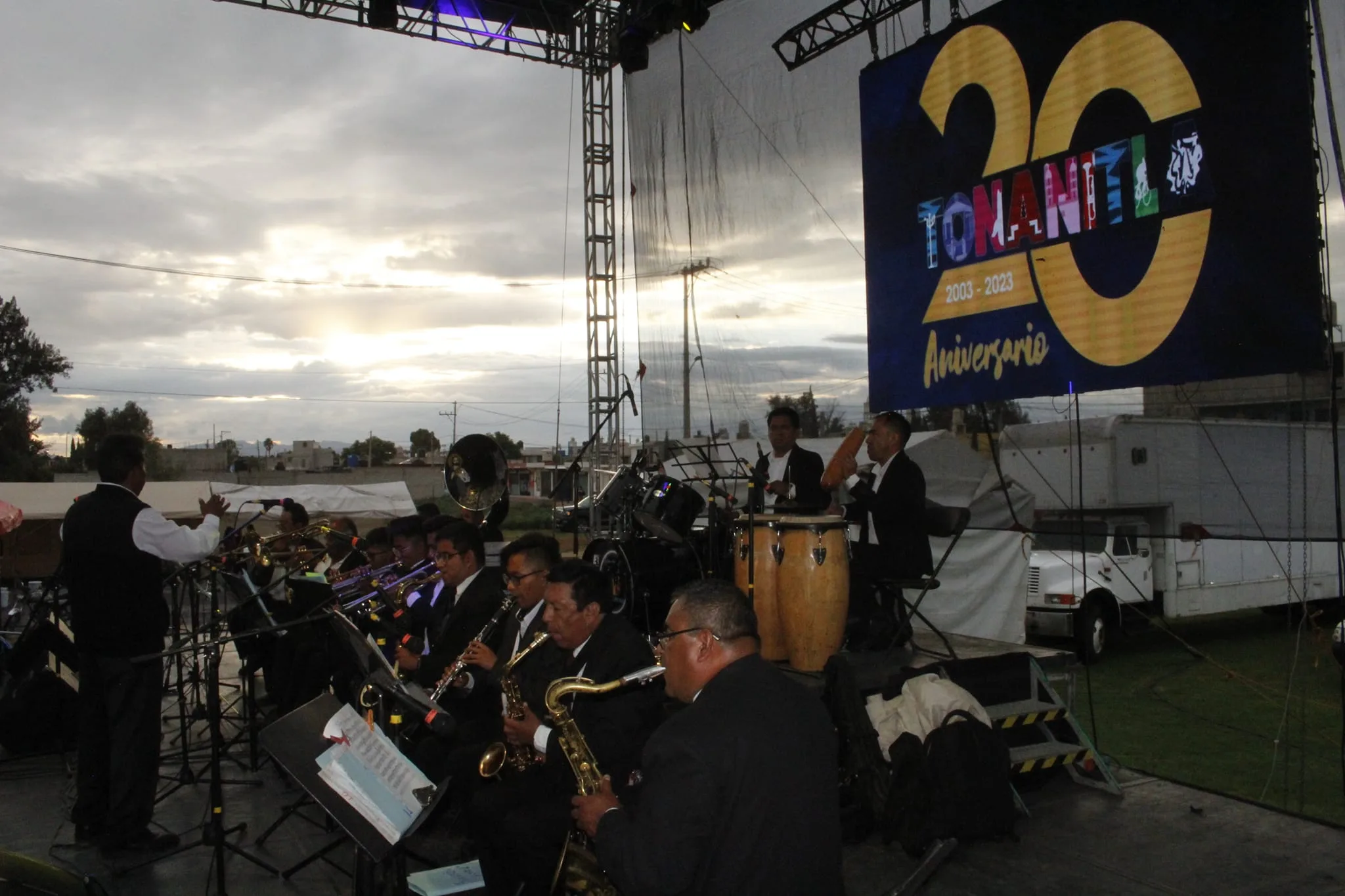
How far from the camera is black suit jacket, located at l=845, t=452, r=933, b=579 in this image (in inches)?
Result: 232

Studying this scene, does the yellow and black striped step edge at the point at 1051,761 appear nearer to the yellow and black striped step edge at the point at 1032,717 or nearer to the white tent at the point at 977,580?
the yellow and black striped step edge at the point at 1032,717

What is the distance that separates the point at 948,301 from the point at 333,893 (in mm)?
5517

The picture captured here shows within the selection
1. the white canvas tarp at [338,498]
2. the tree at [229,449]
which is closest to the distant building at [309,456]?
the tree at [229,449]

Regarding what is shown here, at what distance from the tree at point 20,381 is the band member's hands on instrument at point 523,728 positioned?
3822cm

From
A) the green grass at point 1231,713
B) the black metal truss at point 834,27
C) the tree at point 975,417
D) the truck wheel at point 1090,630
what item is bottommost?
the green grass at point 1231,713

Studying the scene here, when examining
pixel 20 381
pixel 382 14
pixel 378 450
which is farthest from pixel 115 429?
pixel 382 14

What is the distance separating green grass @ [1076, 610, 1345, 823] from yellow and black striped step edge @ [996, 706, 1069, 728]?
969 mm

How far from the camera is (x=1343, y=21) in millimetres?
5219

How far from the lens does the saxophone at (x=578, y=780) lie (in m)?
3.42

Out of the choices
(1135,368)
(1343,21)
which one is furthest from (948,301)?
(1343,21)

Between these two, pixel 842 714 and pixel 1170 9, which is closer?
pixel 842 714

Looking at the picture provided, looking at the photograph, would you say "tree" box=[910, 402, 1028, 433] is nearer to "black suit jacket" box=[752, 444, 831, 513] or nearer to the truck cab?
"black suit jacket" box=[752, 444, 831, 513]

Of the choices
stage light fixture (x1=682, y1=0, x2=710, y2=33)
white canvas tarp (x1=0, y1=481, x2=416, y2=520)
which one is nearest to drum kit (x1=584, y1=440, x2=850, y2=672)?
stage light fixture (x1=682, y1=0, x2=710, y2=33)

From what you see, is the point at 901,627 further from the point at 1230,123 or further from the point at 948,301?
the point at 1230,123
